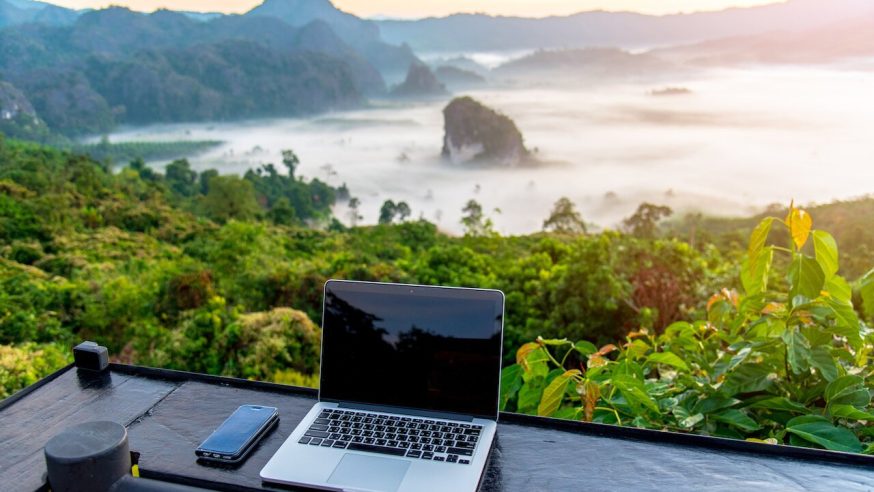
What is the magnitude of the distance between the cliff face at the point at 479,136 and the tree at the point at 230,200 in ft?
17.4

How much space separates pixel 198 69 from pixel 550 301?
855 inches

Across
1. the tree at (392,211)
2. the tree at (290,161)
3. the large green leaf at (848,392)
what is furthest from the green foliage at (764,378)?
the tree at (290,161)

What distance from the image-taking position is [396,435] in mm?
914

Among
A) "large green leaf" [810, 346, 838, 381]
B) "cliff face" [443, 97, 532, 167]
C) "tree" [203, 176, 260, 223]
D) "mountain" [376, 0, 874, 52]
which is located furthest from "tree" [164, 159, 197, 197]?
"large green leaf" [810, 346, 838, 381]

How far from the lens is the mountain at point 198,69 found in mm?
20453

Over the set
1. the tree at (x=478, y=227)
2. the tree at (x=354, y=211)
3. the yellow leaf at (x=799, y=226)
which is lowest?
the tree at (x=354, y=211)

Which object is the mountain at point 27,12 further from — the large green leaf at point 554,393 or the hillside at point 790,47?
the large green leaf at point 554,393

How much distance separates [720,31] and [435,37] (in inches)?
311

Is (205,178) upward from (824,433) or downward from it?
downward

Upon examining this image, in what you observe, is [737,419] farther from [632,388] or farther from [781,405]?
[632,388]

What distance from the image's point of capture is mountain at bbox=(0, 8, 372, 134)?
805 inches

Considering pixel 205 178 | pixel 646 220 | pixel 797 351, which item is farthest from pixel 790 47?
pixel 205 178

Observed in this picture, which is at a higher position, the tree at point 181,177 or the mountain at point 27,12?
the mountain at point 27,12

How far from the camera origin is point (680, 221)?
904 cm
